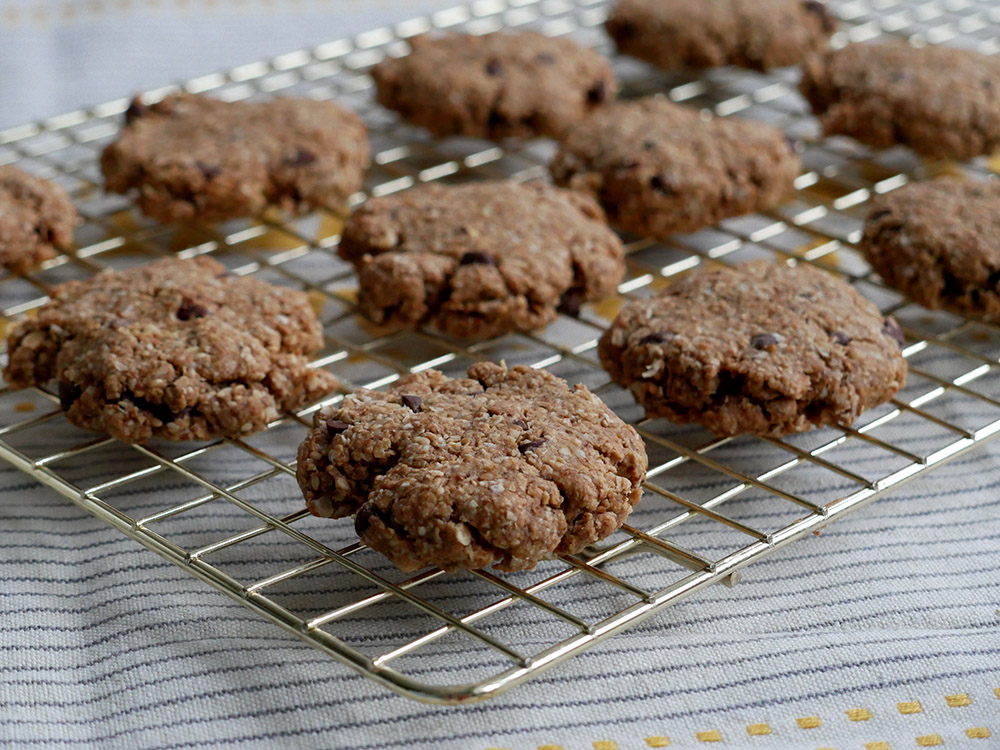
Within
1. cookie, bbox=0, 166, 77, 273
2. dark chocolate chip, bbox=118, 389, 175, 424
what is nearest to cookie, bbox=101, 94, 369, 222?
cookie, bbox=0, 166, 77, 273

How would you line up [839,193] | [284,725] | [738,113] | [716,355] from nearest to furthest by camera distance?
[284,725] → [716,355] → [839,193] → [738,113]

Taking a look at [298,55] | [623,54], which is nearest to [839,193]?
[623,54]

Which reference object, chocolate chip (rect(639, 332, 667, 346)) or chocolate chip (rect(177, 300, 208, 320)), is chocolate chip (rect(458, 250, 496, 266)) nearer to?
chocolate chip (rect(639, 332, 667, 346))

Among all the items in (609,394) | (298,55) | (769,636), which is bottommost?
(769,636)

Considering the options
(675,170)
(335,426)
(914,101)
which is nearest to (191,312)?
(335,426)

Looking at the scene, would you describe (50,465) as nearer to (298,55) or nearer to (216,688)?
(216,688)

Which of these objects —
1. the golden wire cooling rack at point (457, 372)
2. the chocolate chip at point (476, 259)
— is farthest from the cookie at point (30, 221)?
the chocolate chip at point (476, 259)

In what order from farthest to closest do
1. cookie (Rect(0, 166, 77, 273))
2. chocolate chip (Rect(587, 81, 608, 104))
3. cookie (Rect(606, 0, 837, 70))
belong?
1. cookie (Rect(606, 0, 837, 70))
2. chocolate chip (Rect(587, 81, 608, 104))
3. cookie (Rect(0, 166, 77, 273))

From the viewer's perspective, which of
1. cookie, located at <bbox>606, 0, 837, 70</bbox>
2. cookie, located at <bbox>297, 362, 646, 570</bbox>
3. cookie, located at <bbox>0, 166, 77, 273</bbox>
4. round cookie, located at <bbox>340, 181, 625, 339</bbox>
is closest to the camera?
cookie, located at <bbox>297, 362, 646, 570</bbox>
